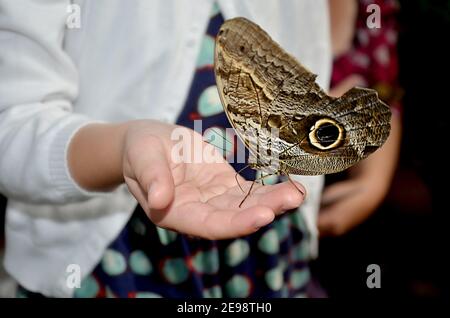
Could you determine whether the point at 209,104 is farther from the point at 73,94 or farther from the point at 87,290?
the point at 87,290

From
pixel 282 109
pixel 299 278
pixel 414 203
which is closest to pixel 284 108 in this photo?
pixel 282 109

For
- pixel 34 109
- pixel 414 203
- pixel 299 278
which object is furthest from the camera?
pixel 414 203

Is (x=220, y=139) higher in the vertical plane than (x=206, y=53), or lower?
lower

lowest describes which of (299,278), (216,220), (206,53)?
(299,278)

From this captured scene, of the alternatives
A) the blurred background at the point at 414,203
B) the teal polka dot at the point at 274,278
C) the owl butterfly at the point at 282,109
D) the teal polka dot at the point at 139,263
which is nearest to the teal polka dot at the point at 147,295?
the teal polka dot at the point at 139,263

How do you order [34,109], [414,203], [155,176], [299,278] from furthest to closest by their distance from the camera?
[414,203] → [299,278] → [34,109] → [155,176]

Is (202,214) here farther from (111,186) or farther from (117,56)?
(117,56)

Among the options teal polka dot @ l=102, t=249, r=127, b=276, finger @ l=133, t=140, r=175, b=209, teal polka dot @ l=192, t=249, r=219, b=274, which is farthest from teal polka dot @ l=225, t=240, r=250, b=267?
finger @ l=133, t=140, r=175, b=209

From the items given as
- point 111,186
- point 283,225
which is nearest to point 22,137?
point 111,186
